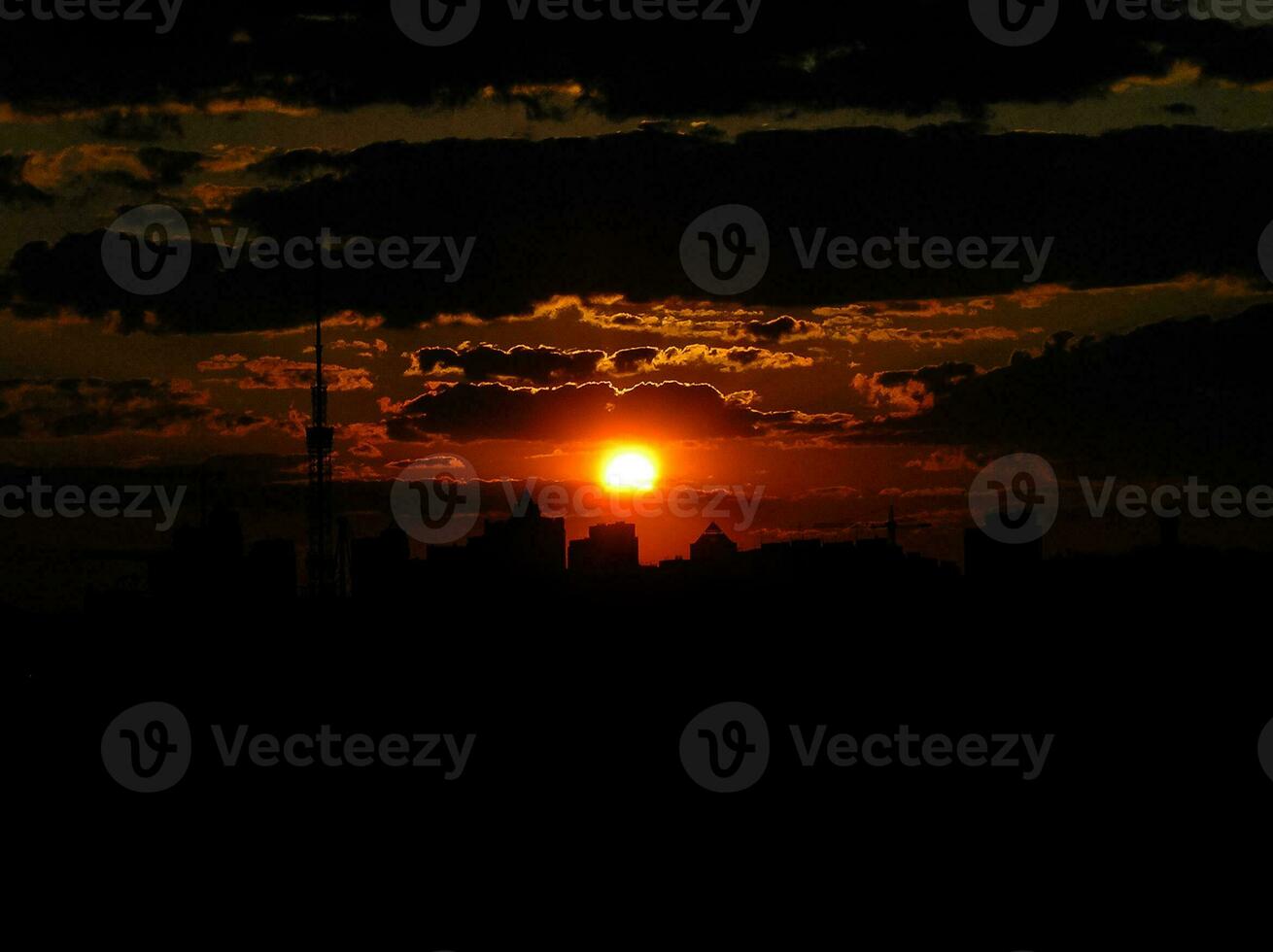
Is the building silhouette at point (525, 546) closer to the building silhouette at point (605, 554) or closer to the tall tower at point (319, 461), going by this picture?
the building silhouette at point (605, 554)

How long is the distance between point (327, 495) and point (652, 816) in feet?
105

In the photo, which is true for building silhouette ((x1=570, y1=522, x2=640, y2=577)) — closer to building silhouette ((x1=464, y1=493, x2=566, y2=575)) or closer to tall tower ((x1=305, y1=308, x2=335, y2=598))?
building silhouette ((x1=464, y1=493, x2=566, y2=575))

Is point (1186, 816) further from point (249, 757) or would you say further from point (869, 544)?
point (869, 544)

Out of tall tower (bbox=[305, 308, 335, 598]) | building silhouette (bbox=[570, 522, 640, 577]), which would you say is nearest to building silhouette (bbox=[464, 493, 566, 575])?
building silhouette (bbox=[570, 522, 640, 577])

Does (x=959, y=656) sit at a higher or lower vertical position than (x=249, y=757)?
higher

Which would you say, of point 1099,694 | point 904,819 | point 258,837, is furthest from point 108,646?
point 1099,694

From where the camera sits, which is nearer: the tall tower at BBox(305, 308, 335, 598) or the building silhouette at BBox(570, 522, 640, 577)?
the tall tower at BBox(305, 308, 335, 598)

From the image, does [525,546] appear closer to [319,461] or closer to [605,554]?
[605,554]

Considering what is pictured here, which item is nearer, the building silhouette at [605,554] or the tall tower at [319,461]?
the tall tower at [319,461]

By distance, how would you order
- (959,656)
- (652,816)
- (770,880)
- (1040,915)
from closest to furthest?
(1040,915) → (770,880) → (652,816) → (959,656)

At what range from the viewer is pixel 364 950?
78.0m

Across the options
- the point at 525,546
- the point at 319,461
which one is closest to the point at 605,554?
the point at 525,546

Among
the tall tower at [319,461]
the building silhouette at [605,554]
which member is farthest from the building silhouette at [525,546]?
the tall tower at [319,461]

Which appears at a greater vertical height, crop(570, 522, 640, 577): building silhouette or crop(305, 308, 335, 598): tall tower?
crop(570, 522, 640, 577): building silhouette
